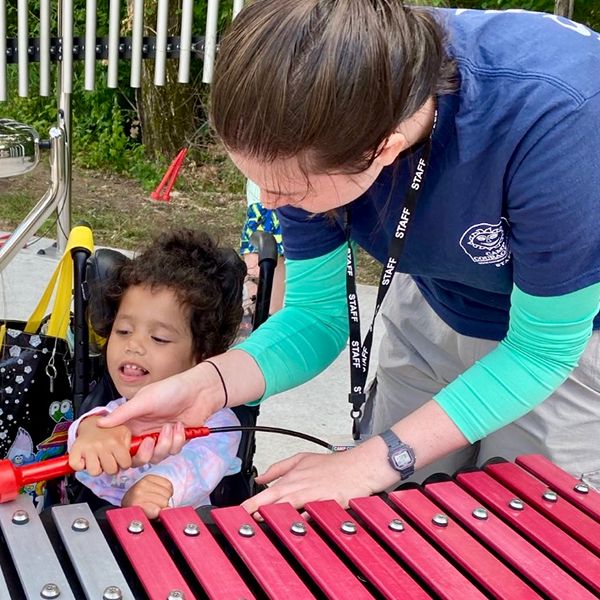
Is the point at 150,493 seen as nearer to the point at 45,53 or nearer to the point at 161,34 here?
the point at 161,34

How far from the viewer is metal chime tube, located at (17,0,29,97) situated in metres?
3.40

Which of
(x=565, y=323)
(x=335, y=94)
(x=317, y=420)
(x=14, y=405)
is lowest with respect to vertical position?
(x=317, y=420)

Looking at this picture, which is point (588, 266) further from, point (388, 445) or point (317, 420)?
point (317, 420)

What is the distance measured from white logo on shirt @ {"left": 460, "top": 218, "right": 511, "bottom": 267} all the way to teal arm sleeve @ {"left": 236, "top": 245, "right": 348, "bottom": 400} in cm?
32

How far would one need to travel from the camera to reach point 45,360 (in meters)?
2.21

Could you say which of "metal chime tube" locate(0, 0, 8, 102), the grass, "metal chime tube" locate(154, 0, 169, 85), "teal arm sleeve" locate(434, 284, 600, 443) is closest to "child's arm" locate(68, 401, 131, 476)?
"teal arm sleeve" locate(434, 284, 600, 443)

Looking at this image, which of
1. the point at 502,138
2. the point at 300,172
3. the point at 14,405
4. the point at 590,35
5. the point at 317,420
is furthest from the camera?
the point at 317,420

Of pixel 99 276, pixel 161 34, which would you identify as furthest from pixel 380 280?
pixel 161 34

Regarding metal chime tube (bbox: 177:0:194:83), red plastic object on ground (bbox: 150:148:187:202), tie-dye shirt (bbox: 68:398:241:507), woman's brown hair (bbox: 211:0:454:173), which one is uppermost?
woman's brown hair (bbox: 211:0:454:173)

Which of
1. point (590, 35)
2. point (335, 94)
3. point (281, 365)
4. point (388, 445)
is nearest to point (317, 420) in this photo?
point (281, 365)

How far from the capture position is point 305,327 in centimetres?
189

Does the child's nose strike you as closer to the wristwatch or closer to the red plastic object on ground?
the wristwatch

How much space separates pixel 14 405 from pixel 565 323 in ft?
4.17

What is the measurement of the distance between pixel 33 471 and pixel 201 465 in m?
0.61
